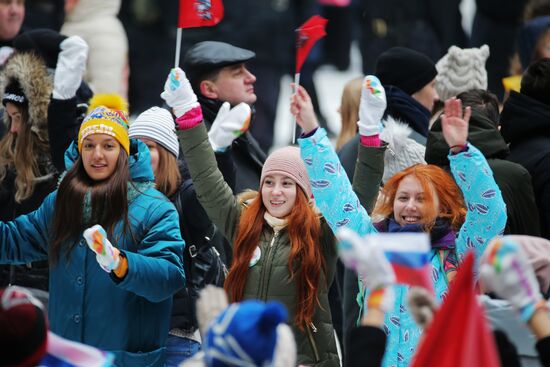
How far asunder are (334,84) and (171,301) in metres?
11.9

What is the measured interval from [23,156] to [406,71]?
2151 mm

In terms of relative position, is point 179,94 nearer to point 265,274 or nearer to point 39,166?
point 265,274

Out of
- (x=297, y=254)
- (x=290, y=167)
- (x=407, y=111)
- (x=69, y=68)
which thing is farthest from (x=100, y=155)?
(x=407, y=111)

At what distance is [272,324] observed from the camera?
396cm

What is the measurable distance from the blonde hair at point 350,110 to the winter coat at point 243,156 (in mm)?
781

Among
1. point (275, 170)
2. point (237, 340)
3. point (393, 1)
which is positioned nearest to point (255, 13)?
point (393, 1)

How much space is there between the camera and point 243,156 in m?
7.15

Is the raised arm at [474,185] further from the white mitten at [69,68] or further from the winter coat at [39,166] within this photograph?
the winter coat at [39,166]

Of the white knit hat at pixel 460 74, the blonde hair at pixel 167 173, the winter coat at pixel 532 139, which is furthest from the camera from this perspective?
the white knit hat at pixel 460 74

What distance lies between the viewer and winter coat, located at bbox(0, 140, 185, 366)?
5539mm

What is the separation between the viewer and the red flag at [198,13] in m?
6.64

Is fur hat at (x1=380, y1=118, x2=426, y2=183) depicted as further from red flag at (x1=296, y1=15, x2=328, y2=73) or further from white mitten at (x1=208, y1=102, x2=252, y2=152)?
white mitten at (x1=208, y1=102, x2=252, y2=152)

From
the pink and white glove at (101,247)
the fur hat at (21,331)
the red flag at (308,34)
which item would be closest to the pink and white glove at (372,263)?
the fur hat at (21,331)

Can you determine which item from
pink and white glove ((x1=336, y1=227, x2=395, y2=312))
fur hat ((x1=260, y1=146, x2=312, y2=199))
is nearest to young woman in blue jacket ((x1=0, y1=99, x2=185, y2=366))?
fur hat ((x1=260, y1=146, x2=312, y2=199))
